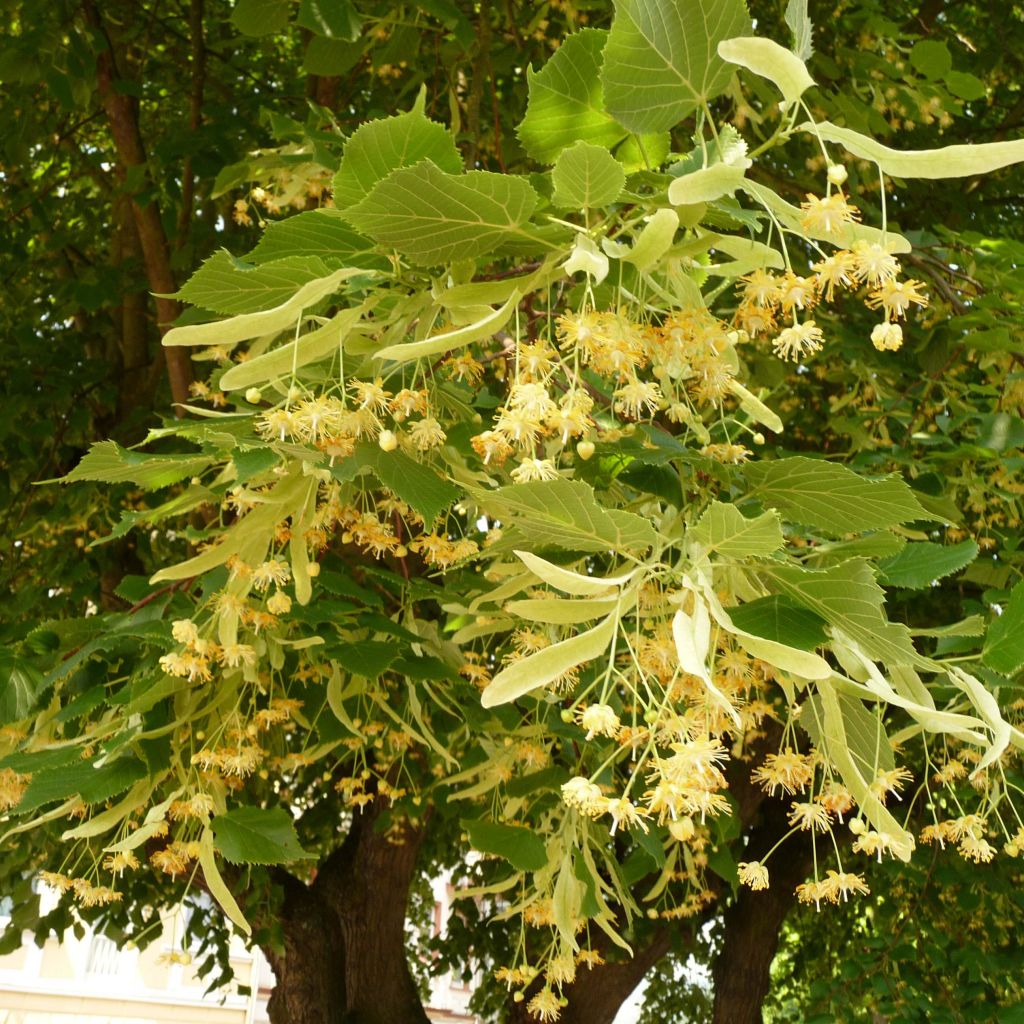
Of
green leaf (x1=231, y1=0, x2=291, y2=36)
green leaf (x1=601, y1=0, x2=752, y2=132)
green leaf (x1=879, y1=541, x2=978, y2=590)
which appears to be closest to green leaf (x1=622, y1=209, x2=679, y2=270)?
green leaf (x1=601, y1=0, x2=752, y2=132)

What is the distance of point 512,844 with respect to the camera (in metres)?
1.65

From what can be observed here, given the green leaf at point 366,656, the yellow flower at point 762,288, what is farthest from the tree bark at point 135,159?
the yellow flower at point 762,288

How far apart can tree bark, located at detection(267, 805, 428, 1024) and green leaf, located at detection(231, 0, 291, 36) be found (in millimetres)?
2096

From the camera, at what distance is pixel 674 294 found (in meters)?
1.00

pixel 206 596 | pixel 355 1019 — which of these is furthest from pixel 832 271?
pixel 355 1019

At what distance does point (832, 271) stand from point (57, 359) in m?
2.75

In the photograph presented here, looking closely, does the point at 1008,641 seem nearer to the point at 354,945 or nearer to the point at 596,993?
the point at 596,993

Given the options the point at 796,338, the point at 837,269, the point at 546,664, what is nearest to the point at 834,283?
the point at 837,269

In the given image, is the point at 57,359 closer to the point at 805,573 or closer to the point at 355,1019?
the point at 355,1019

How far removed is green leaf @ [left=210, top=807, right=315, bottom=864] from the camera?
4.68ft

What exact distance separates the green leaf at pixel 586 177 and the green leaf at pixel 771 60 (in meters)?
0.11

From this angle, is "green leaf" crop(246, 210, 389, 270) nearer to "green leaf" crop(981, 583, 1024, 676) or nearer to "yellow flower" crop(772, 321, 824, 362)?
"yellow flower" crop(772, 321, 824, 362)

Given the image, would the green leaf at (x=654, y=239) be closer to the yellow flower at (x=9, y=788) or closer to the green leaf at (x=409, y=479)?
the green leaf at (x=409, y=479)

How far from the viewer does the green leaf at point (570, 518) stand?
841 millimetres
